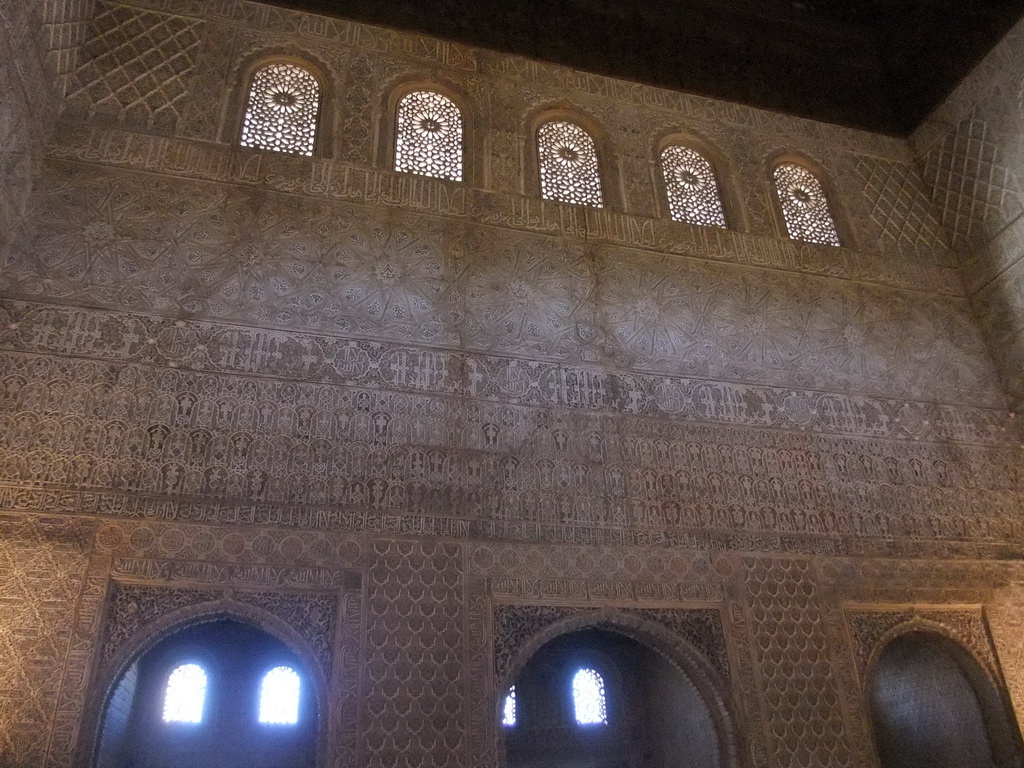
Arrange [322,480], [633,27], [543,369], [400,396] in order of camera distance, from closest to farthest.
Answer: [322,480] → [400,396] → [543,369] → [633,27]

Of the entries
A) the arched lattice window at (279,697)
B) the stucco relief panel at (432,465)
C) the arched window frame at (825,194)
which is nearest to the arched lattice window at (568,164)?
the arched window frame at (825,194)

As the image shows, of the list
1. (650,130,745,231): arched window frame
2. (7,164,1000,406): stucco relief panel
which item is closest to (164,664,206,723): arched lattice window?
(7,164,1000,406): stucco relief panel

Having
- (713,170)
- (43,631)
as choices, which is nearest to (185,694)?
(43,631)

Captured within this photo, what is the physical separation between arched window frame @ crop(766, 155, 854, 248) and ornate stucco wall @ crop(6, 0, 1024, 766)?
0.17 metres

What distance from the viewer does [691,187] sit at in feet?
24.6

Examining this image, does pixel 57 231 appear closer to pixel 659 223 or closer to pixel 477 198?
pixel 477 198

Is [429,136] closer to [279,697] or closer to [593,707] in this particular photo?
[279,697]

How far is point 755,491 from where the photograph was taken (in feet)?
19.7

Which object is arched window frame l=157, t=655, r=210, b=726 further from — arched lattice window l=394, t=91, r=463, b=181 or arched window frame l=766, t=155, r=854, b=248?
arched window frame l=766, t=155, r=854, b=248

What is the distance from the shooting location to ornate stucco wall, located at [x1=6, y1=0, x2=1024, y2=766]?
15.3ft

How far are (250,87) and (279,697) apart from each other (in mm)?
5260

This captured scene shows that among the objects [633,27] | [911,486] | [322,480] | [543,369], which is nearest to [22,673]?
[322,480]

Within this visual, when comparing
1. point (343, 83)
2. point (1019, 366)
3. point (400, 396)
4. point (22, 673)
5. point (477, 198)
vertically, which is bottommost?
point (22, 673)

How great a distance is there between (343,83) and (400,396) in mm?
2979
